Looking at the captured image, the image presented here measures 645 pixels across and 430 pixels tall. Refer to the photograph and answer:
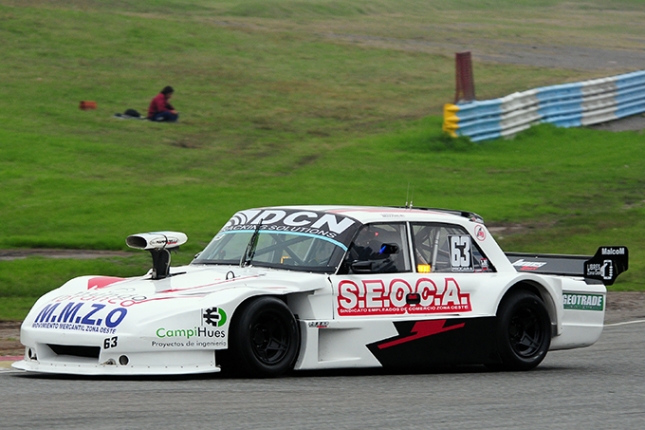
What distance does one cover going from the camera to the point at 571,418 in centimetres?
729

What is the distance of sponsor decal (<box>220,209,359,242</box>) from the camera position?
926cm

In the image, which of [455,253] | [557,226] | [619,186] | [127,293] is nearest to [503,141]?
[619,186]

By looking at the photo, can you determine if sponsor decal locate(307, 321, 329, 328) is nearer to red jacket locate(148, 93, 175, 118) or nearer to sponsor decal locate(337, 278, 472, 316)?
sponsor decal locate(337, 278, 472, 316)

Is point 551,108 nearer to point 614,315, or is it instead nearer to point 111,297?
point 614,315

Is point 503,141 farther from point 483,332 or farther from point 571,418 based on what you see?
point 571,418

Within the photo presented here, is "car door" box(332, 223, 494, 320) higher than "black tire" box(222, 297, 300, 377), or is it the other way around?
"car door" box(332, 223, 494, 320)

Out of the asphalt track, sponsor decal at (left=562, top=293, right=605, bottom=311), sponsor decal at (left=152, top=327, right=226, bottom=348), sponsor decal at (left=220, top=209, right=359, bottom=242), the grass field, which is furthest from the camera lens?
the grass field

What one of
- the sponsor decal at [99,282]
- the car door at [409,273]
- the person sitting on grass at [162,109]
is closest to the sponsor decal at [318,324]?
the car door at [409,273]

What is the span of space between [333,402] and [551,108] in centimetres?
2182

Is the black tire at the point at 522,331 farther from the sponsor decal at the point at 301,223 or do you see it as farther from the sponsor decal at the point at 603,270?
the sponsor decal at the point at 301,223

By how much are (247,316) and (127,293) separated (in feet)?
3.10

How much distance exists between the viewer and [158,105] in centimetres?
2636

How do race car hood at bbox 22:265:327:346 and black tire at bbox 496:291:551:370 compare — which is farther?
black tire at bbox 496:291:551:370

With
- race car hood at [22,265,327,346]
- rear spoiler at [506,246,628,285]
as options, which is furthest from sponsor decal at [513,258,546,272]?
race car hood at [22,265,327,346]
